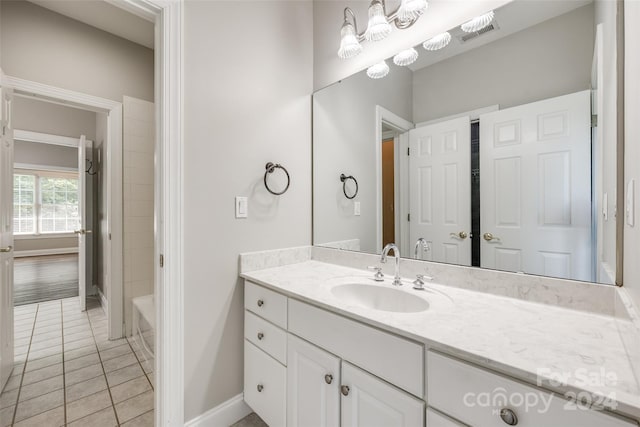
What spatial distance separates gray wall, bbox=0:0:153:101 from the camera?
198cm

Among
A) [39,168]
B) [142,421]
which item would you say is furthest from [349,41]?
[39,168]

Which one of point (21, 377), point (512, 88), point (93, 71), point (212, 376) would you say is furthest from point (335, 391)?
point (93, 71)

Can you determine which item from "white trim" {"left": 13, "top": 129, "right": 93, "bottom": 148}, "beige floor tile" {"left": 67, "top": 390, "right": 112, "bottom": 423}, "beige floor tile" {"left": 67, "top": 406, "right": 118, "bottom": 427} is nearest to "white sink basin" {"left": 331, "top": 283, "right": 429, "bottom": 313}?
"beige floor tile" {"left": 67, "top": 406, "right": 118, "bottom": 427}

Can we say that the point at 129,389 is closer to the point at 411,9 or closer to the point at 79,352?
the point at 79,352

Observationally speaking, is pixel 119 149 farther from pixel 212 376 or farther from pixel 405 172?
pixel 405 172

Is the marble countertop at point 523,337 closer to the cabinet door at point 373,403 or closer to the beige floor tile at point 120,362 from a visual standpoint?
the cabinet door at point 373,403

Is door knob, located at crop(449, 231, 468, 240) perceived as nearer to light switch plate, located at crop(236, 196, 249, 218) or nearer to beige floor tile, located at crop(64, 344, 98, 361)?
light switch plate, located at crop(236, 196, 249, 218)

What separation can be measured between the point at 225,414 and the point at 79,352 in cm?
159

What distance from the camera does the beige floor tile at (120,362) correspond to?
2.01 metres

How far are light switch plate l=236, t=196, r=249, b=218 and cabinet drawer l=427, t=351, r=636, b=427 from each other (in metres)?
1.12

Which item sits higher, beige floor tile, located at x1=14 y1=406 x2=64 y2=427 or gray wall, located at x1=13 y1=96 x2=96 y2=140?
gray wall, located at x1=13 y1=96 x2=96 y2=140

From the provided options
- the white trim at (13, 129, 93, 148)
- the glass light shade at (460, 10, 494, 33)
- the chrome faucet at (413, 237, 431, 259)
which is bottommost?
the chrome faucet at (413, 237, 431, 259)

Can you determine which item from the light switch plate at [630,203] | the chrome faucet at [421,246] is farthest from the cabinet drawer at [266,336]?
the light switch plate at [630,203]

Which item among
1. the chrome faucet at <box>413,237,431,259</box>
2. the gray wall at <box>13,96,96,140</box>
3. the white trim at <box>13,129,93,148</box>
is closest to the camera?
the chrome faucet at <box>413,237,431,259</box>
